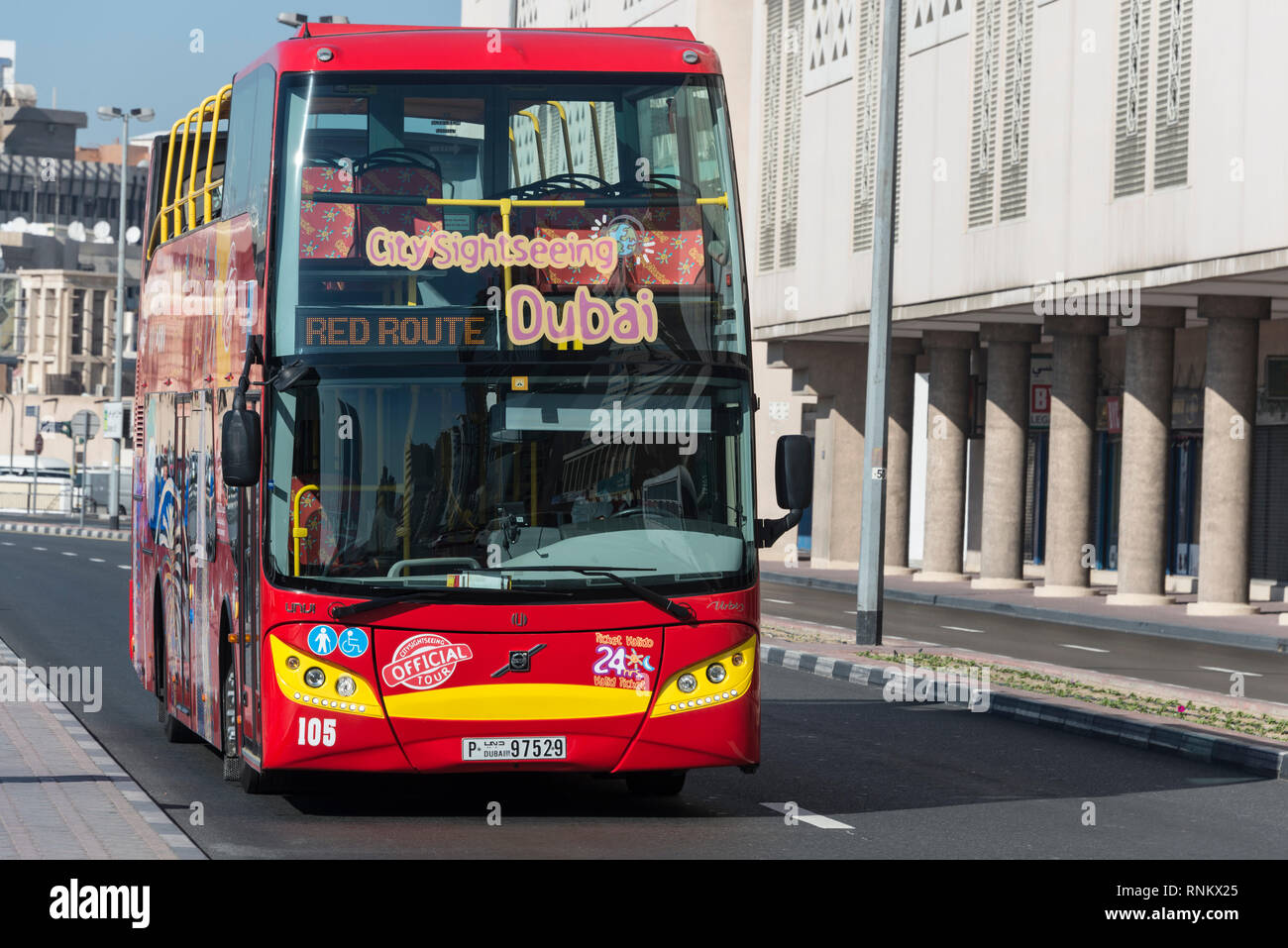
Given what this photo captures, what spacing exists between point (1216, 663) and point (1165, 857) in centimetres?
1538

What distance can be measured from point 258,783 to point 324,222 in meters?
3.04

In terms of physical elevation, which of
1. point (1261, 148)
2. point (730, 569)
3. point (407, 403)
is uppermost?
point (1261, 148)

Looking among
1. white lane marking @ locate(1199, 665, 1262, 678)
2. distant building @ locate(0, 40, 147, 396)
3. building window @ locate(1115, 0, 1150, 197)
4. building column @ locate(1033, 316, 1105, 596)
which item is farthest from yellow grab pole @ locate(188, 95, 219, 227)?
distant building @ locate(0, 40, 147, 396)

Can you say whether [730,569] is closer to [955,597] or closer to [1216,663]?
[1216,663]

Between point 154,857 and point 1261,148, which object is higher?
point 1261,148

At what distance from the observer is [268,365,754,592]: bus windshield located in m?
11.2

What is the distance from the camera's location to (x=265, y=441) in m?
11.4

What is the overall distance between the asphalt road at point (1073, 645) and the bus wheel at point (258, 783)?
11346mm

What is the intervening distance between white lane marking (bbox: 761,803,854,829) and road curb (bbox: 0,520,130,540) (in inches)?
1992

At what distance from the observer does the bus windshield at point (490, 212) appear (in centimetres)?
1133

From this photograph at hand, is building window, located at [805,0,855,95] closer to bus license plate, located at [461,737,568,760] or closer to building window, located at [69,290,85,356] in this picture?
bus license plate, located at [461,737,568,760]

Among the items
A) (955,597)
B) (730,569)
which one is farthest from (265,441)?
(955,597)

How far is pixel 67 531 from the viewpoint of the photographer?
215ft
